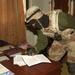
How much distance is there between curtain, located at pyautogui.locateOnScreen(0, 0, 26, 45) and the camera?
2.62m

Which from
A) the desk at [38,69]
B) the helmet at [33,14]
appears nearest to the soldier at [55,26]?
the helmet at [33,14]

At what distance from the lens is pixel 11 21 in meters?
2.73

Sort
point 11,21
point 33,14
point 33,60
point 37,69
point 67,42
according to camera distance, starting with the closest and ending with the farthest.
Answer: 1. point 37,69
2. point 33,60
3. point 33,14
4. point 67,42
5. point 11,21

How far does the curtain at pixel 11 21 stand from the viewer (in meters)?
2.62

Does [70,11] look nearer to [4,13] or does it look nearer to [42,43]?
[42,43]

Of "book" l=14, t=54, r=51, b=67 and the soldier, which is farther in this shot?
the soldier

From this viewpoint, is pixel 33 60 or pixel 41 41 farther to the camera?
pixel 41 41

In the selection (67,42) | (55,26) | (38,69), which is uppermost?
(55,26)

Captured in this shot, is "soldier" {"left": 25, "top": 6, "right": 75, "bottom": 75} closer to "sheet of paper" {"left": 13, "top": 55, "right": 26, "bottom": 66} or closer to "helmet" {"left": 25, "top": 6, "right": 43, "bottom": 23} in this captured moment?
"helmet" {"left": 25, "top": 6, "right": 43, "bottom": 23}


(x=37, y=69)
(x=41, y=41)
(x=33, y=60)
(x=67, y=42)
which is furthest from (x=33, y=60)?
(x=67, y=42)

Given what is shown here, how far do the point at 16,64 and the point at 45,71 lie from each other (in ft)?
1.11

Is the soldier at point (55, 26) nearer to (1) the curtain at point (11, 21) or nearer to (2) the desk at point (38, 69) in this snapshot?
(2) the desk at point (38, 69)

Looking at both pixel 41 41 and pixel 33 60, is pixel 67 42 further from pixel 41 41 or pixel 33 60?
pixel 33 60

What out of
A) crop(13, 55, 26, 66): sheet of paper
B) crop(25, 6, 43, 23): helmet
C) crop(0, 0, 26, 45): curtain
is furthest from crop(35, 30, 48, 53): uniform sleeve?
crop(0, 0, 26, 45): curtain
